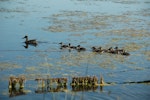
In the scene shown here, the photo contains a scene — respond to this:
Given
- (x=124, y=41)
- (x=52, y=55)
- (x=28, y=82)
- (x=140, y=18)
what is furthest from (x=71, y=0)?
(x=28, y=82)

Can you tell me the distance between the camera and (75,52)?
33688mm

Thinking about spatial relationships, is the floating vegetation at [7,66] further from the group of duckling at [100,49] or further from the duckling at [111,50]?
the duckling at [111,50]

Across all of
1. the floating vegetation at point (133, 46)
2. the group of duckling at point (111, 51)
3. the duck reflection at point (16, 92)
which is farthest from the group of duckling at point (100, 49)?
the duck reflection at point (16, 92)

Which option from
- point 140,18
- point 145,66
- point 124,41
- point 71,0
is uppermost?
point 71,0

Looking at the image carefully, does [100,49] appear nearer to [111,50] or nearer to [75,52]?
[111,50]

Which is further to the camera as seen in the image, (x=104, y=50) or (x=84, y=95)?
(x=104, y=50)

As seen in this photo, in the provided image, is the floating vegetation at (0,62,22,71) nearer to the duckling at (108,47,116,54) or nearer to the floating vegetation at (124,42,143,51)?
the duckling at (108,47,116,54)

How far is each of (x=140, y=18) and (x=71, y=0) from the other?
1036 inches

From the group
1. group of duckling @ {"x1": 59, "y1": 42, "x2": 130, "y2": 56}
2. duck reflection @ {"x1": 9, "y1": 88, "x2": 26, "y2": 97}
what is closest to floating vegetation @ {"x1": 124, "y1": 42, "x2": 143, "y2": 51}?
group of duckling @ {"x1": 59, "y1": 42, "x2": 130, "y2": 56}

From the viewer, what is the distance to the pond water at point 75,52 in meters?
23.9

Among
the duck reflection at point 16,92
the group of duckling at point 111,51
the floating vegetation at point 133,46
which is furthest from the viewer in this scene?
the floating vegetation at point 133,46

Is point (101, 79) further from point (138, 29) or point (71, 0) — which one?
point (71, 0)

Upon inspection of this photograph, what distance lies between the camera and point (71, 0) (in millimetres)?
78438

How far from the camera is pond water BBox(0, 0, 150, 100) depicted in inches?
941
